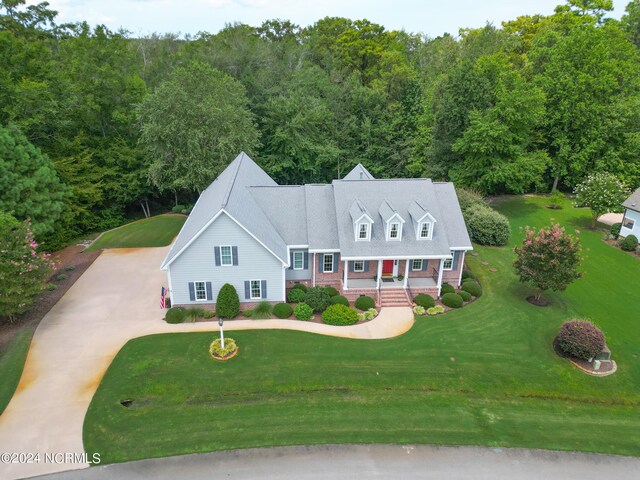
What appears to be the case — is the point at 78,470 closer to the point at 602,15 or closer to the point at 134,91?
the point at 134,91

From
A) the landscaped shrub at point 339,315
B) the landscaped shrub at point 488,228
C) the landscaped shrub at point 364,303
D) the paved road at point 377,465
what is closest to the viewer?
the paved road at point 377,465

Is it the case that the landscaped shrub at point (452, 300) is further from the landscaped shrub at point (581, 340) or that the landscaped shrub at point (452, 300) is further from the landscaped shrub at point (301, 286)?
the landscaped shrub at point (301, 286)

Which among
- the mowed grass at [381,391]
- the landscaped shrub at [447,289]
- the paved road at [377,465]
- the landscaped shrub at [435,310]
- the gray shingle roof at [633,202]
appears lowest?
the paved road at [377,465]

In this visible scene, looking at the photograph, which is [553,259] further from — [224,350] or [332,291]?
[224,350]

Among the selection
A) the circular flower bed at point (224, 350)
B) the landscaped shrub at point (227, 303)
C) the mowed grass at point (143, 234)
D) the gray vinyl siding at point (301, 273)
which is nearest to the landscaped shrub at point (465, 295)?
the gray vinyl siding at point (301, 273)

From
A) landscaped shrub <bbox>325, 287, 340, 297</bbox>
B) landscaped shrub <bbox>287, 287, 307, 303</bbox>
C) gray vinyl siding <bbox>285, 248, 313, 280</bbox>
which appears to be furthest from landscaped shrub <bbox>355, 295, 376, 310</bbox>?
gray vinyl siding <bbox>285, 248, 313, 280</bbox>

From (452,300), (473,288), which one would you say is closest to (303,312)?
(452,300)
